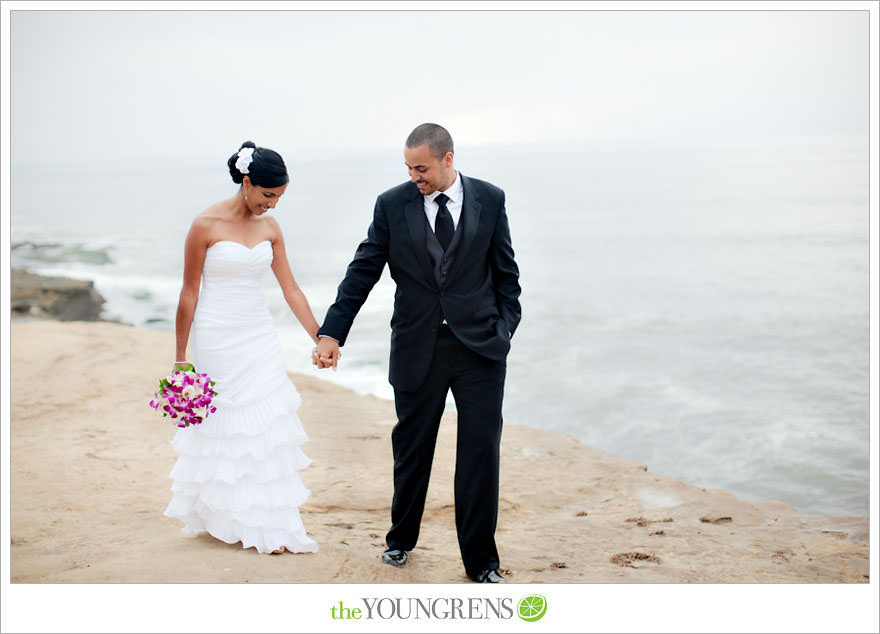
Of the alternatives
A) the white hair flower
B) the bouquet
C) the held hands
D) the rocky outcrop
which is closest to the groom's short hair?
the white hair flower

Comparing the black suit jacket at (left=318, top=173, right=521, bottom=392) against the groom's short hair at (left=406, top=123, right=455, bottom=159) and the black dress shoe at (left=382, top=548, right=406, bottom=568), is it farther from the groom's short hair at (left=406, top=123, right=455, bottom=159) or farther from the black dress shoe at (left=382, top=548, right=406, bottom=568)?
the black dress shoe at (left=382, top=548, right=406, bottom=568)

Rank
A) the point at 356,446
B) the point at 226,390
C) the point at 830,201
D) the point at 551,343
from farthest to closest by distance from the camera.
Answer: the point at 830,201
the point at 551,343
the point at 356,446
the point at 226,390

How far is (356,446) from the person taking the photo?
261 inches

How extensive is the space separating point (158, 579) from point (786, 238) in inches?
862

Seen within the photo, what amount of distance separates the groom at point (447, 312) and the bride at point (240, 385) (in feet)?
1.20

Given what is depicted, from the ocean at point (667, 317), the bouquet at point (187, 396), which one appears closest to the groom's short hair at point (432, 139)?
the bouquet at point (187, 396)

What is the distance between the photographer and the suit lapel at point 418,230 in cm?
362

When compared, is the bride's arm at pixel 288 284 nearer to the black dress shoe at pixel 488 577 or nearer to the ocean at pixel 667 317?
the black dress shoe at pixel 488 577

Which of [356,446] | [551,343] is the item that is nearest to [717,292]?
[551,343]

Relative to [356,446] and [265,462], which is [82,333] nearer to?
[356,446]

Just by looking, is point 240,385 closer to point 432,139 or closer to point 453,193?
point 453,193

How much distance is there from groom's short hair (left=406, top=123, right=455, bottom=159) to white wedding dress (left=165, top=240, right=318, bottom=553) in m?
0.88

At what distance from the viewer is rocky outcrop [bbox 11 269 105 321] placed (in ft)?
41.6

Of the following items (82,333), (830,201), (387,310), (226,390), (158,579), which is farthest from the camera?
(830,201)
